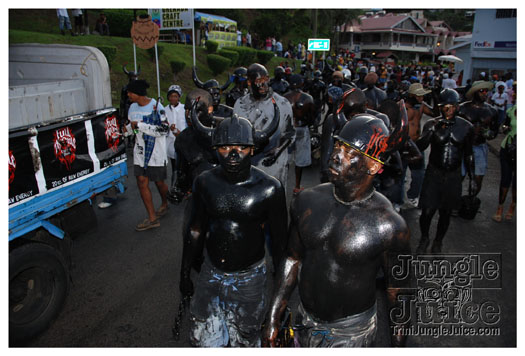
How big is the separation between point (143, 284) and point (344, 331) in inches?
124

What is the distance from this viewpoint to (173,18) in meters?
11.0

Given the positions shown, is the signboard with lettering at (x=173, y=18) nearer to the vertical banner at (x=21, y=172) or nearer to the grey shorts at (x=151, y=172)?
the grey shorts at (x=151, y=172)

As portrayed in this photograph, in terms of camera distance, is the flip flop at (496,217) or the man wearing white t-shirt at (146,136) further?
the flip flop at (496,217)

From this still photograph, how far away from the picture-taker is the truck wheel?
3588 millimetres

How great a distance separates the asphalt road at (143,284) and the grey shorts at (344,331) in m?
1.76

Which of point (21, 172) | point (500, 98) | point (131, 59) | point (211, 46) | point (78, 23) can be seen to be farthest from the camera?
point (211, 46)

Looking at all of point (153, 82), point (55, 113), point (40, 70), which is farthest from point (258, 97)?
point (153, 82)

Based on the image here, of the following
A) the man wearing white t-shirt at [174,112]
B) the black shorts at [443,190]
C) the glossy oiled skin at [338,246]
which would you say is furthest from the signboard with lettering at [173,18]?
the glossy oiled skin at [338,246]

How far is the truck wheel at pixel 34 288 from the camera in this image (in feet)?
11.8

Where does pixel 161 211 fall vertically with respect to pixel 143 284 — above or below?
above

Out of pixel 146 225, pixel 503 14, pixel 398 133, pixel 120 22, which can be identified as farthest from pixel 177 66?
pixel 398 133

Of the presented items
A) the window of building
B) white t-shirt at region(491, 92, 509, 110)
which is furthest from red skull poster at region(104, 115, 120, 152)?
the window of building

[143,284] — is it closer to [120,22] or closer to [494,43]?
[120,22]

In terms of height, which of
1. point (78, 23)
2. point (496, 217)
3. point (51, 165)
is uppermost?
point (78, 23)
